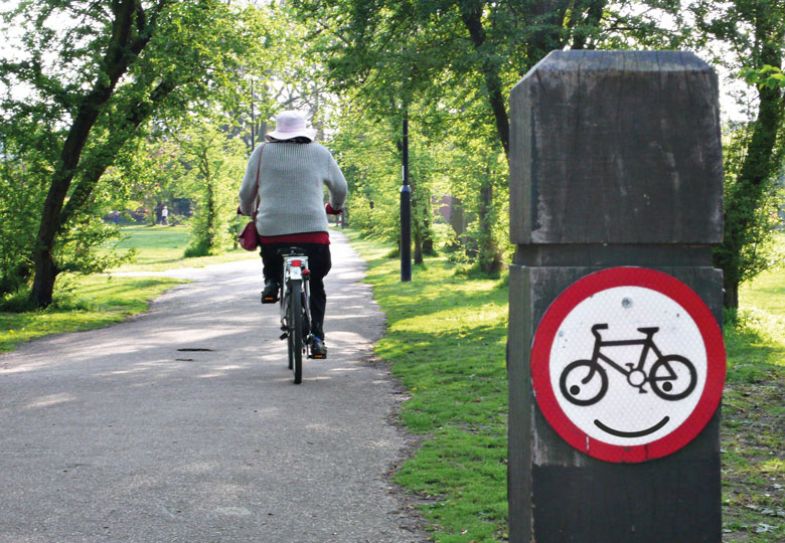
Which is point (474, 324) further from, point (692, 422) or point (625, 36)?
point (692, 422)

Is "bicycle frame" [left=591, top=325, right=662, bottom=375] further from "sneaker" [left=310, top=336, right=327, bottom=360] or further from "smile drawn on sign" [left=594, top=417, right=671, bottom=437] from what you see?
"sneaker" [left=310, top=336, right=327, bottom=360]

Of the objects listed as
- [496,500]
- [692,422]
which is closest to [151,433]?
[496,500]

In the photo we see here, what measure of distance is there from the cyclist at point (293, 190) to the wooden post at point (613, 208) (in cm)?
667

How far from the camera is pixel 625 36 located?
13570 mm

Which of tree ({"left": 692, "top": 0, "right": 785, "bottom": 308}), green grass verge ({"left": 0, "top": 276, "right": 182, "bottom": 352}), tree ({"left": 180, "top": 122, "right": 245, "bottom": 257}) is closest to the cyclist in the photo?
green grass verge ({"left": 0, "top": 276, "right": 182, "bottom": 352})

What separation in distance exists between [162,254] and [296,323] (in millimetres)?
42936

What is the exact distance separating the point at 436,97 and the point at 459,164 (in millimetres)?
8732

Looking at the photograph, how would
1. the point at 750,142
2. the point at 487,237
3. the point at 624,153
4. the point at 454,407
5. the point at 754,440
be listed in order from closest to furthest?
the point at 624,153, the point at 754,440, the point at 454,407, the point at 750,142, the point at 487,237

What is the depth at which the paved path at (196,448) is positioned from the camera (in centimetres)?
457

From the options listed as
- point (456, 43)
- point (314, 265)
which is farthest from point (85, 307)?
point (314, 265)

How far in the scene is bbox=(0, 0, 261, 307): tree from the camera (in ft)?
54.5

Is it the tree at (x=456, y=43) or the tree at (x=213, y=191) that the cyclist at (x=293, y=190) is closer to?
the tree at (x=456, y=43)

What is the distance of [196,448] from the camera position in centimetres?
612

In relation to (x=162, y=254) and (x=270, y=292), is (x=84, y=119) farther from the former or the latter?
(x=162, y=254)
